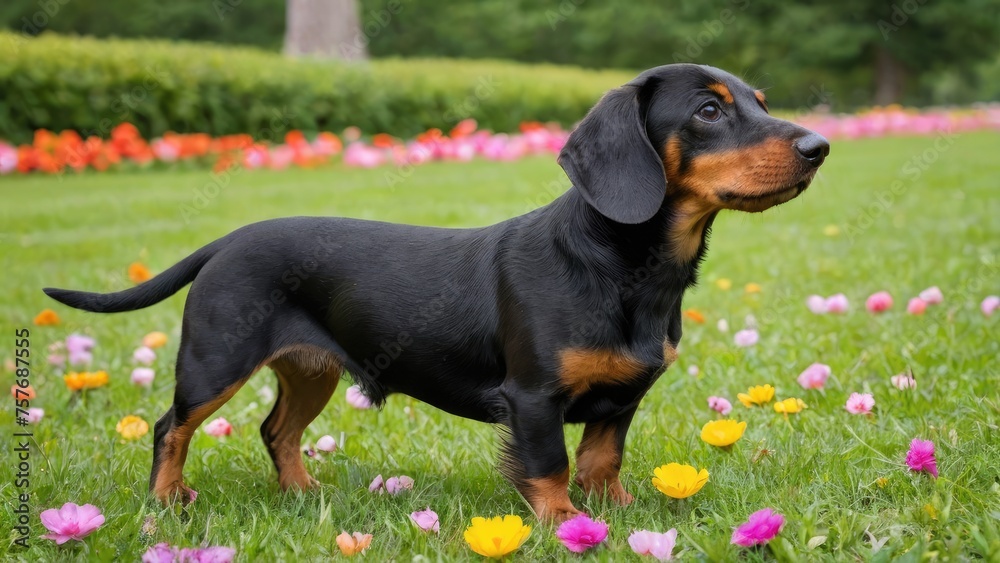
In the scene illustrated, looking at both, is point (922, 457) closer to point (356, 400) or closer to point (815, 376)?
point (815, 376)

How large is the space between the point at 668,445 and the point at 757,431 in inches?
12.7

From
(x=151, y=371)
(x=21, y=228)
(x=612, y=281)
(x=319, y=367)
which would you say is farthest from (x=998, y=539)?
(x=21, y=228)

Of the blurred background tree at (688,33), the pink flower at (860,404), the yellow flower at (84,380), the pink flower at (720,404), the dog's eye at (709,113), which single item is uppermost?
the dog's eye at (709,113)

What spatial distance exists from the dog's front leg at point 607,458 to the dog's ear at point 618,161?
0.63 m

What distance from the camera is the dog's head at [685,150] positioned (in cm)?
245

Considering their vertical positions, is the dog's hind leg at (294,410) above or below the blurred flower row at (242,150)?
above

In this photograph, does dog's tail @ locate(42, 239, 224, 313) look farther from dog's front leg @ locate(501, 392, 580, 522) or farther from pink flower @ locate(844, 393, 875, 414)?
pink flower @ locate(844, 393, 875, 414)

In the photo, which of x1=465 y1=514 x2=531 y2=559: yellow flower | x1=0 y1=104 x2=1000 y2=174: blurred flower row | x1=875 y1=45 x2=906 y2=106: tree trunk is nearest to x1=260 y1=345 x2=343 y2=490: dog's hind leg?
x1=465 y1=514 x2=531 y2=559: yellow flower

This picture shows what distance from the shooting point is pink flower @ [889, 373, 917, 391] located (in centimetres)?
327

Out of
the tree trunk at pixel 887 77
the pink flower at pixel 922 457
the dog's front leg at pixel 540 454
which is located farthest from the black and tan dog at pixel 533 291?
the tree trunk at pixel 887 77

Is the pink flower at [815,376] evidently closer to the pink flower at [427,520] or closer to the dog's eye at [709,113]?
the dog's eye at [709,113]

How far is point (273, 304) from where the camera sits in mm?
2738

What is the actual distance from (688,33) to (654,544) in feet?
100

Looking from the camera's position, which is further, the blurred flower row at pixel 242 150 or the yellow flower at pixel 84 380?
the blurred flower row at pixel 242 150
